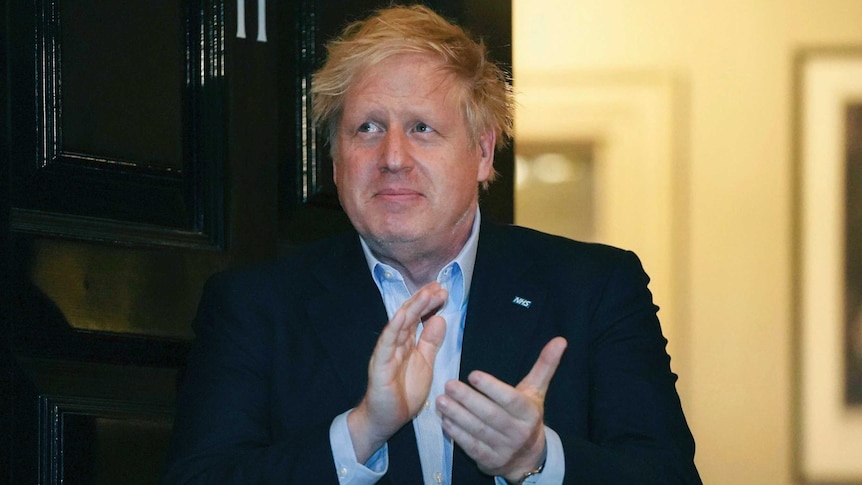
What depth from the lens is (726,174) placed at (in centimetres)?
419

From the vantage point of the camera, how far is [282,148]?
7.25 feet

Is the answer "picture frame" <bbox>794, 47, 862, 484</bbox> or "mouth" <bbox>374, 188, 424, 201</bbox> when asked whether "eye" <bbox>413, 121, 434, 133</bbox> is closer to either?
"mouth" <bbox>374, 188, 424, 201</bbox>

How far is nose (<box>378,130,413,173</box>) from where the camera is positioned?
5.97 feet

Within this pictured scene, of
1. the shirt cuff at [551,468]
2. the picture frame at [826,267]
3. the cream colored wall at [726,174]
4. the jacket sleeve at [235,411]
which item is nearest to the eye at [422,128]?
the jacket sleeve at [235,411]

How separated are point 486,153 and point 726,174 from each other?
2.39 m

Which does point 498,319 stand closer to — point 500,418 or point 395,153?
point 395,153

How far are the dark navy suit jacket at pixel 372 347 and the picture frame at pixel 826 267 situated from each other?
7.92 feet

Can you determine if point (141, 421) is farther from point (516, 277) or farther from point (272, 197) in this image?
point (516, 277)

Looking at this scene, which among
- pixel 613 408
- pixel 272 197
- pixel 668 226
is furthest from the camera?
pixel 668 226

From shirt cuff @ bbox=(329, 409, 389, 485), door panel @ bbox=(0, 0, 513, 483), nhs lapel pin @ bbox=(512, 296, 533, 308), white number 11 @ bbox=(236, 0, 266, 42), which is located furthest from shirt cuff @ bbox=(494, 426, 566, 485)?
white number 11 @ bbox=(236, 0, 266, 42)

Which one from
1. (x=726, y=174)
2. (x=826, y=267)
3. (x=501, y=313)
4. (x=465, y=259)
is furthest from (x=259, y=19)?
(x=826, y=267)

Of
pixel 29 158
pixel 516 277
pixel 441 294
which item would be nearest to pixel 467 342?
pixel 516 277

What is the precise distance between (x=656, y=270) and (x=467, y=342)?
2511mm

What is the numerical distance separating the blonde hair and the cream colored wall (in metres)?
2.33
